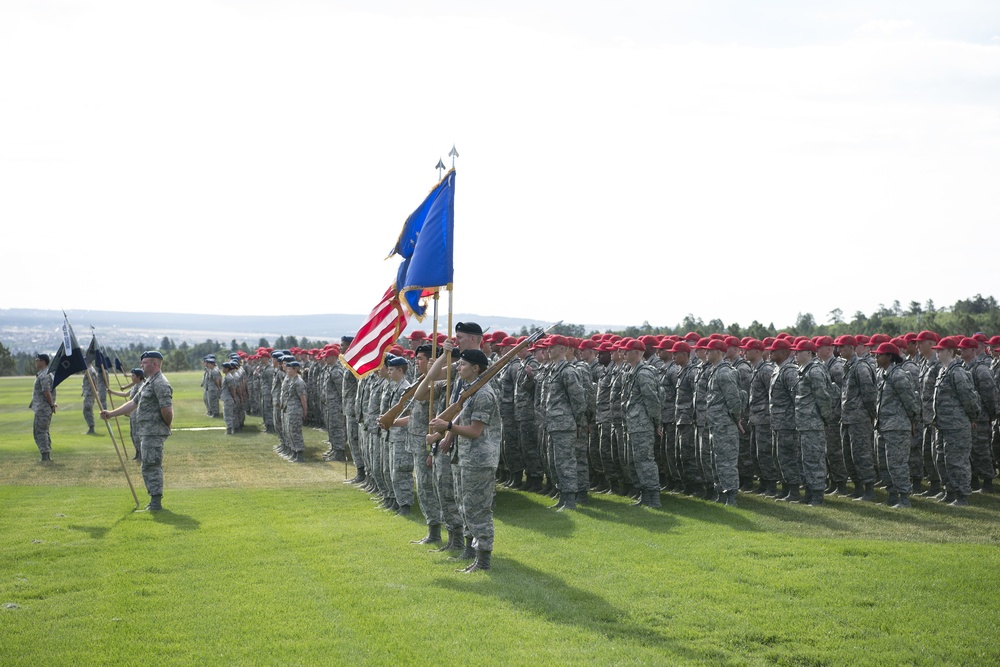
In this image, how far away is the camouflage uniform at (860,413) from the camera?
44.3 feet

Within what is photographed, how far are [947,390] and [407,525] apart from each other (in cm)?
840

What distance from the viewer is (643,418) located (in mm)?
13219

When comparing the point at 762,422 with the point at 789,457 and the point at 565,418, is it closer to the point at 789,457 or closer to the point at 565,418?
the point at 789,457

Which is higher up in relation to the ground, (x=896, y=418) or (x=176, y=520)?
(x=896, y=418)

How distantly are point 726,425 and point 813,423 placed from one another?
4.08ft

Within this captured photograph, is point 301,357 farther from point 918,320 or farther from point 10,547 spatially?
point 918,320

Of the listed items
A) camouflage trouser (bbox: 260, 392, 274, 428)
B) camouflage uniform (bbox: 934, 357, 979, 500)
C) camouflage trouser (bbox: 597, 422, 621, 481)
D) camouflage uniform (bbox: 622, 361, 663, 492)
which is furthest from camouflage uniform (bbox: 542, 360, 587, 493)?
camouflage trouser (bbox: 260, 392, 274, 428)

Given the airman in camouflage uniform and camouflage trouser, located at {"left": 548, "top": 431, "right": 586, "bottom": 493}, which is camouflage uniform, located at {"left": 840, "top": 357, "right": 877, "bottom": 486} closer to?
the airman in camouflage uniform

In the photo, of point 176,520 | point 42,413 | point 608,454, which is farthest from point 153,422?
point 42,413

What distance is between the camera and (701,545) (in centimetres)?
1003

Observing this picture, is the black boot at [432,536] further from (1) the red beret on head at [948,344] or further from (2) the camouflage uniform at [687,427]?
(1) the red beret on head at [948,344]

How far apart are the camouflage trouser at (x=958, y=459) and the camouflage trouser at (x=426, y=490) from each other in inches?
307

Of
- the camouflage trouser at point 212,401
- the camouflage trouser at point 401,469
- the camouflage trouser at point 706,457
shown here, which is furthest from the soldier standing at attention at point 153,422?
the camouflage trouser at point 212,401

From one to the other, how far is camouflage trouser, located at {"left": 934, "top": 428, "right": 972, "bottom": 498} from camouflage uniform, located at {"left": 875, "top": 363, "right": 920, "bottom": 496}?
67 centimetres
